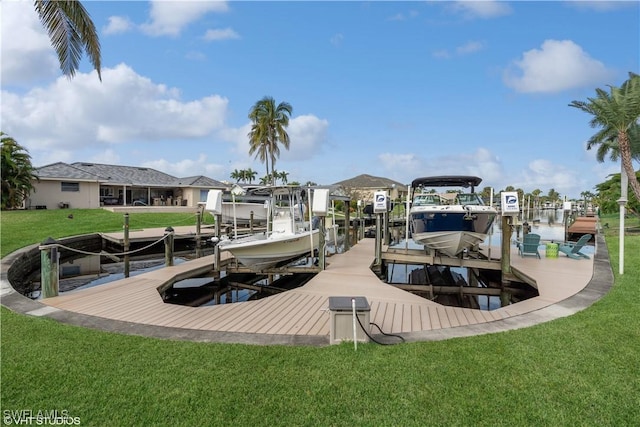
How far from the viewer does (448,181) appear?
1211cm

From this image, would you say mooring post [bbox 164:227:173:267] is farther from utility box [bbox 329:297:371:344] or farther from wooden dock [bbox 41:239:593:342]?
→ utility box [bbox 329:297:371:344]

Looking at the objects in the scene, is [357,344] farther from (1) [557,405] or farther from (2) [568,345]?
(2) [568,345]

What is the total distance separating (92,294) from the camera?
272 inches

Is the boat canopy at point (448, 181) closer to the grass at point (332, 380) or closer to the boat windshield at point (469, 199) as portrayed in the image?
the boat windshield at point (469, 199)

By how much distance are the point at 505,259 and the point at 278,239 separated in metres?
6.18

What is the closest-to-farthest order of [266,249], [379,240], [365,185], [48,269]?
[48,269], [266,249], [379,240], [365,185]

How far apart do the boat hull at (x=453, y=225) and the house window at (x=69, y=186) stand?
28301mm

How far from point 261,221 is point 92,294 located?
629 inches

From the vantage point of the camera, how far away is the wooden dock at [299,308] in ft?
17.4

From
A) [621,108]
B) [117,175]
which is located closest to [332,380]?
[621,108]

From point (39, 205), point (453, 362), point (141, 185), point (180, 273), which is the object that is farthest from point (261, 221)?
point (453, 362)

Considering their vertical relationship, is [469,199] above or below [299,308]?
above

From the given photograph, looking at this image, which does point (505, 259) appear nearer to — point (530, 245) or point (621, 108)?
point (530, 245)

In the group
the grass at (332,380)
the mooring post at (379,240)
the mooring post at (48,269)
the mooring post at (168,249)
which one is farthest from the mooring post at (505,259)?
the mooring post at (48,269)
